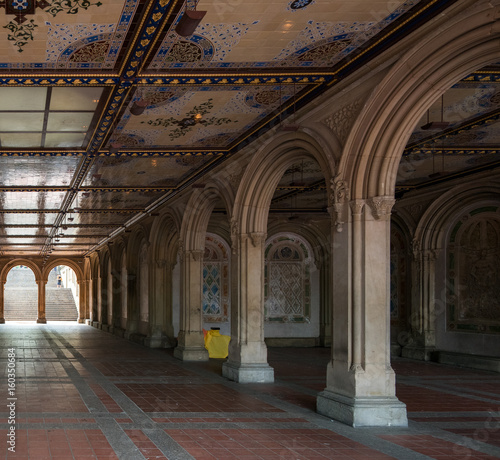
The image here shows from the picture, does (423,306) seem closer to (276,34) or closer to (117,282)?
(276,34)

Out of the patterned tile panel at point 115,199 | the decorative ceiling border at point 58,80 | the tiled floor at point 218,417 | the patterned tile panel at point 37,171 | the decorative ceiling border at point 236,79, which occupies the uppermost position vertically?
the decorative ceiling border at point 236,79

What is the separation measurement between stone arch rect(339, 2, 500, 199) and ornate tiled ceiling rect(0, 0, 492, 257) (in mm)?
300

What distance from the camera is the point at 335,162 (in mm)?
9109

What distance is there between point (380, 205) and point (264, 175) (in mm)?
3915

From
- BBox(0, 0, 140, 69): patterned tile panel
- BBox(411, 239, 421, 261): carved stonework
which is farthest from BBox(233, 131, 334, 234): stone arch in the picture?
BBox(411, 239, 421, 261): carved stonework

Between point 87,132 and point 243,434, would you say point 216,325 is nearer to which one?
point 87,132

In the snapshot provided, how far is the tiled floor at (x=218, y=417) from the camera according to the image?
23.1 feet

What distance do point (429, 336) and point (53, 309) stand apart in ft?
113

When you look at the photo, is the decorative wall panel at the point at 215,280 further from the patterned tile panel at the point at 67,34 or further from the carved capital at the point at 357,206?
the patterned tile panel at the point at 67,34

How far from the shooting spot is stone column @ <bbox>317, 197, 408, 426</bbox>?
27.3 feet

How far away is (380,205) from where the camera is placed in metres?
8.44

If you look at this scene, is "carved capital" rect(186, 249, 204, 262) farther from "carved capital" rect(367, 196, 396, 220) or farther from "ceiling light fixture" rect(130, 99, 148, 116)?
"carved capital" rect(367, 196, 396, 220)

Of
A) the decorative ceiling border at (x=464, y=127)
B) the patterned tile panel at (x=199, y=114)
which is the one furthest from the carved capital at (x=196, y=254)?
the decorative ceiling border at (x=464, y=127)

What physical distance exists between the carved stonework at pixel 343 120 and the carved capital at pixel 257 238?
3.65 m
